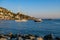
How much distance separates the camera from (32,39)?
11.8 m

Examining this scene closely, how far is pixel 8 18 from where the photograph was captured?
13375cm

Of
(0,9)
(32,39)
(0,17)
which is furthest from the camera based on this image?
(0,9)

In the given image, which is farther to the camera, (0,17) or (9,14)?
(9,14)

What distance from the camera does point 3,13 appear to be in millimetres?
127000

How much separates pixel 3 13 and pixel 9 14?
16.4ft

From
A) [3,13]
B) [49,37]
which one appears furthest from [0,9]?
[49,37]

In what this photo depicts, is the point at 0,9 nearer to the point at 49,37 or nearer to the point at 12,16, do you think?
the point at 12,16

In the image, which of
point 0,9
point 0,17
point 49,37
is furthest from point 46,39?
point 0,9

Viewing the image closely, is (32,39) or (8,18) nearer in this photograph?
(32,39)

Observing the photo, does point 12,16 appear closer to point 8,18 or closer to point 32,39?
point 8,18

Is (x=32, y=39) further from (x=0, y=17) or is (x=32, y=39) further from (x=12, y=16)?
(x=12, y=16)

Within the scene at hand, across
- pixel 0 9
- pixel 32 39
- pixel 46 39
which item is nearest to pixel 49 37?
pixel 46 39

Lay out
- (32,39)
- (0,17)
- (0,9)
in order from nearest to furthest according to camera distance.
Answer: (32,39) → (0,17) → (0,9)

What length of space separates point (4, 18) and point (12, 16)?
6152 millimetres
